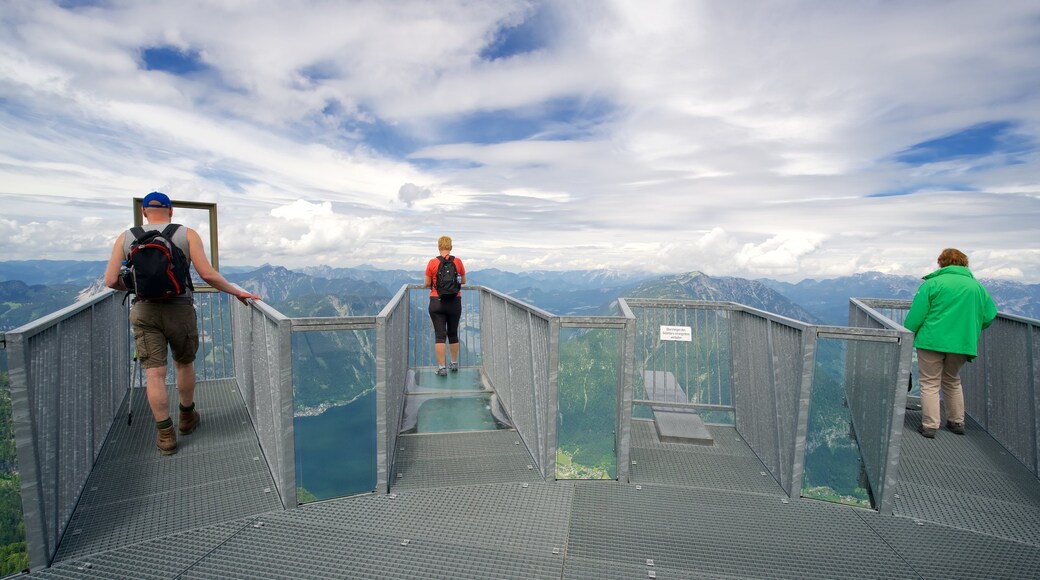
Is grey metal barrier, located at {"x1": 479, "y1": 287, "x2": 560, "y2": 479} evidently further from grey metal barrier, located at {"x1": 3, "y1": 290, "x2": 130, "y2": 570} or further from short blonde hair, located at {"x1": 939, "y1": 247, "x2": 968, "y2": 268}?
short blonde hair, located at {"x1": 939, "y1": 247, "x2": 968, "y2": 268}

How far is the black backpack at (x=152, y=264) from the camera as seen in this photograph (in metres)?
3.92

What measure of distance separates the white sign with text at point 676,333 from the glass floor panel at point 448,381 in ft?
9.34

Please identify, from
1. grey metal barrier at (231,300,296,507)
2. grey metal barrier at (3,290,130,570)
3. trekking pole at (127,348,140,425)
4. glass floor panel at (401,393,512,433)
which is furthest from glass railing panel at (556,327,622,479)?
trekking pole at (127,348,140,425)

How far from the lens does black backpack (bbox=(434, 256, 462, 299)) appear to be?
6.99 meters

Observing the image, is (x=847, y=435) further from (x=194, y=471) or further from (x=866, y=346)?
(x=194, y=471)

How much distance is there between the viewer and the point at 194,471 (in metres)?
4.24

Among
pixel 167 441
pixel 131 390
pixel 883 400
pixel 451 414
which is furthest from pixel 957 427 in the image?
pixel 131 390

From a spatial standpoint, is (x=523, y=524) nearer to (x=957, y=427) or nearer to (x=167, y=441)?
(x=167, y=441)

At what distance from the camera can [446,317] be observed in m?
7.34

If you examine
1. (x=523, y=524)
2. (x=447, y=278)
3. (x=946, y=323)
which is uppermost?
(x=447, y=278)

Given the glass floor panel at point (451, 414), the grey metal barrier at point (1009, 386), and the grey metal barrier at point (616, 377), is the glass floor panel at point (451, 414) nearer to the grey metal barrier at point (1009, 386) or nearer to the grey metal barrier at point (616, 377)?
the grey metal barrier at point (616, 377)

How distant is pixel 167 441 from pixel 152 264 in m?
1.71

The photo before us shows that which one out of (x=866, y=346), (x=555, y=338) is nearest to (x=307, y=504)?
(x=555, y=338)

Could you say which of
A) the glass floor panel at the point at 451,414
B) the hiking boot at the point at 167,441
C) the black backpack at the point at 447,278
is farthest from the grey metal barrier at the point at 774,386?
the hiking boot at the point at 167,441
